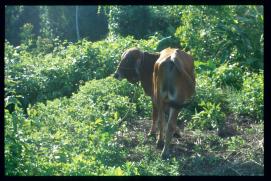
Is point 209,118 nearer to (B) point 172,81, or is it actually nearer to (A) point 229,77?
(B) point 172,81

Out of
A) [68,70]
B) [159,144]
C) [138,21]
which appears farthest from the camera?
[138,21]

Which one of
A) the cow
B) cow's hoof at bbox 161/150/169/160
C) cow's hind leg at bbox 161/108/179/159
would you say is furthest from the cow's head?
cow's hoof at bbox 161/150/169/160

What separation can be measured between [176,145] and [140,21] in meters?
9.51

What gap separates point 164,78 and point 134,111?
2069mm

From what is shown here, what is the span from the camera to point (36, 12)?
26078 mm

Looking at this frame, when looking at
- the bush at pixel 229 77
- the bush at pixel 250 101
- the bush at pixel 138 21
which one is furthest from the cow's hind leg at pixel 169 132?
the bush at pixel 138 21

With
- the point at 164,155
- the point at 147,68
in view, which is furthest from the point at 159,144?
the point at 147,68

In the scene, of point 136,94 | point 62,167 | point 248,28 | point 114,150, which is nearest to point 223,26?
point 248,28

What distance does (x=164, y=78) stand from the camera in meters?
8.15

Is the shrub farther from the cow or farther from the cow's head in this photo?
the cow's head

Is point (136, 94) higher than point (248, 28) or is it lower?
lower

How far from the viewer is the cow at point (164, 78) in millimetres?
8148
